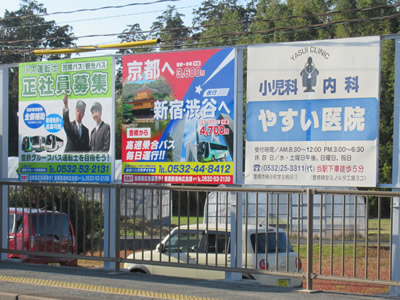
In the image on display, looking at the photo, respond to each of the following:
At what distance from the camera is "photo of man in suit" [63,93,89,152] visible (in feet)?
34.9

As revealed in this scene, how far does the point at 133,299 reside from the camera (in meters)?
7.52

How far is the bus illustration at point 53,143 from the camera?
428 inches

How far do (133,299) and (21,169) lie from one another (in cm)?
468

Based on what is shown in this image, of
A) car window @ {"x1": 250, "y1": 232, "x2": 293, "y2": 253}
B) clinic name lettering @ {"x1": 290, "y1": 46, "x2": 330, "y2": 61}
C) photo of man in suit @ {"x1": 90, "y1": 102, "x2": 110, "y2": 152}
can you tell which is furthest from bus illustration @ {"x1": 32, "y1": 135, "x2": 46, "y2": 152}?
clinic name lettering @ {"x1": 290, "y1": 46, "x2": 330, "y2": 61}

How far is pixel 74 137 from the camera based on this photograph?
10.7 metres

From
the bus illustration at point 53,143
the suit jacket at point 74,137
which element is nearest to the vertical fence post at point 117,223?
the suit jacket at point 74,137

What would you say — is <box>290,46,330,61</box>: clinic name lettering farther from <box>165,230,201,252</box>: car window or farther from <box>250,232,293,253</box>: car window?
<box>165,230,201,252</box>: car window

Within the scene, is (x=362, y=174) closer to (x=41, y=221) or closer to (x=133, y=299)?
(x=133, y=299)

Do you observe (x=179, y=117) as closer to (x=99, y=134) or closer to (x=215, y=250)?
(x=99, y=134)

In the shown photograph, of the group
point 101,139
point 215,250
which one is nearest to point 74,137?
point 101,139

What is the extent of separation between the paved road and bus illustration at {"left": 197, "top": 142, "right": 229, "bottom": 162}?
6.23ft

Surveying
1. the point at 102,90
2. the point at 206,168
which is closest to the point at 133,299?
the point at 206,168

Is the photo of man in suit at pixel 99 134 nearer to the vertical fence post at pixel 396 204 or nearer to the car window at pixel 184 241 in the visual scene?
the car window at pixel 184 241

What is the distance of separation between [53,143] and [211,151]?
3208mm
